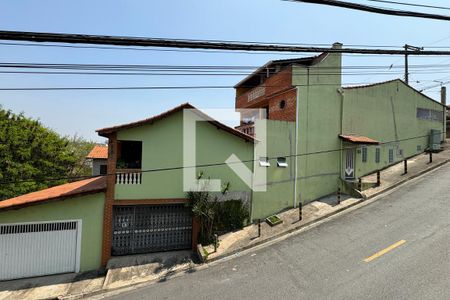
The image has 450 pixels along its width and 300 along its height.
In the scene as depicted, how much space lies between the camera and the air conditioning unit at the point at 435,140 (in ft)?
74.5

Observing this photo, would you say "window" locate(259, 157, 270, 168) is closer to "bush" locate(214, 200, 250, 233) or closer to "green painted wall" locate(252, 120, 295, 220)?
"green painted wall" locate(252, 120, 295, 220)

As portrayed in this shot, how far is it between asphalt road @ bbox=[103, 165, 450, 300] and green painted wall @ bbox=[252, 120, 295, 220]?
2700 millimetres

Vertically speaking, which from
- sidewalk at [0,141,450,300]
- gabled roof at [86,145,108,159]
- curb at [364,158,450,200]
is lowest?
sidewalk at [0,141,450,300]

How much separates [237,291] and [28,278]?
8.43m

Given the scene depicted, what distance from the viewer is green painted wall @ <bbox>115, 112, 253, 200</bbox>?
11797 millimetres

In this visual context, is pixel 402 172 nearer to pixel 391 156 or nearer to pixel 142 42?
pixel 391 156

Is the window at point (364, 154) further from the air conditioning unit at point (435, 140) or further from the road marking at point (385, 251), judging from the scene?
the air conditioning unit at point (435, 140)

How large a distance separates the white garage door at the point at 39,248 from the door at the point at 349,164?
49.5 feet

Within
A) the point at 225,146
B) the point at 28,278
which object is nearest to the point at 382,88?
the point at 225,146

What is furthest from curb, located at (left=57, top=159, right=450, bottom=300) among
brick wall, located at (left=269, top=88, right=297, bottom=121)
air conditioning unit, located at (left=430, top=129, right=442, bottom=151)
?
air conditioning unit, located at (left=430, top=129, right=442, bottom=151)

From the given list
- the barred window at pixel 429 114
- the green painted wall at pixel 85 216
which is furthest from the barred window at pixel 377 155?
the green painted wall at pixel 85 216

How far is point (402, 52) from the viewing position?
650 cm

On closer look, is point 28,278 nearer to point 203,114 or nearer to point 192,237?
point 192,237

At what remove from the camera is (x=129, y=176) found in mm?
11688
